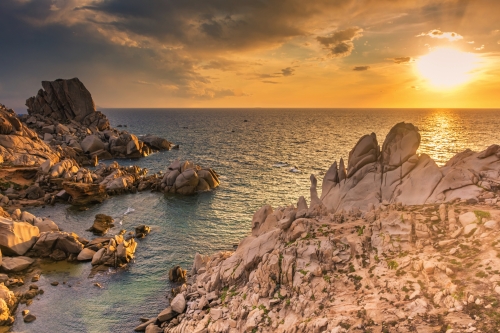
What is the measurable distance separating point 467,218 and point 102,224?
148 ft

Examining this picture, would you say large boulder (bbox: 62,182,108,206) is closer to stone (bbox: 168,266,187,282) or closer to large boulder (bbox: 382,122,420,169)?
stone (bbox: 168,266,187,282)

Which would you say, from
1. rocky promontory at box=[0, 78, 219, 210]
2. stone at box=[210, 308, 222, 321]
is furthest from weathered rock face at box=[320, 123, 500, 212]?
rocky promontory at box=[0, 78, 219, 210]

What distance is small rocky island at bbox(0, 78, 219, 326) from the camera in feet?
116

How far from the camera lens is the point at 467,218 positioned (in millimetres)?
18359

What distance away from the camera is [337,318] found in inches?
616

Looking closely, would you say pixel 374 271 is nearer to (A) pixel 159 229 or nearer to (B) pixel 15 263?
(A) pixel 159 229

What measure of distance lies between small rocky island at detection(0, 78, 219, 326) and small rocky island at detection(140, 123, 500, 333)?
15073mm

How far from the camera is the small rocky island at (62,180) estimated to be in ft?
116

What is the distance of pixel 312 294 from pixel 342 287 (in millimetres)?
1788

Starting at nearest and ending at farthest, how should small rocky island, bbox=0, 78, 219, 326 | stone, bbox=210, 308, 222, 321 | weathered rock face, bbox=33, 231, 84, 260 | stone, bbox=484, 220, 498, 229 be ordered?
stone, bbox=484, 220, 498, 229 → stone, bbox=210, 308, 222, 321 → small rocky island, bbox=0, 78, 219, 326 → weathered rock face, bbox=33, 231, 84, 260

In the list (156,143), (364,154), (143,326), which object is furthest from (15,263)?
(156,143)

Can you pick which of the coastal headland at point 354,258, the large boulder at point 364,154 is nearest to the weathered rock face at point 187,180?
the coastal headland at point 354,258

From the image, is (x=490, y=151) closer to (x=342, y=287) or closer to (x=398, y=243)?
(x=398, y=243)

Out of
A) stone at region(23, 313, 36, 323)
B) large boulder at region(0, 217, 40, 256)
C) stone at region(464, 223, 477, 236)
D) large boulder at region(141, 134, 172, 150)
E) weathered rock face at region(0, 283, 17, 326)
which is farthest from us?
large boulder at region(141, 134, 172, 150)
